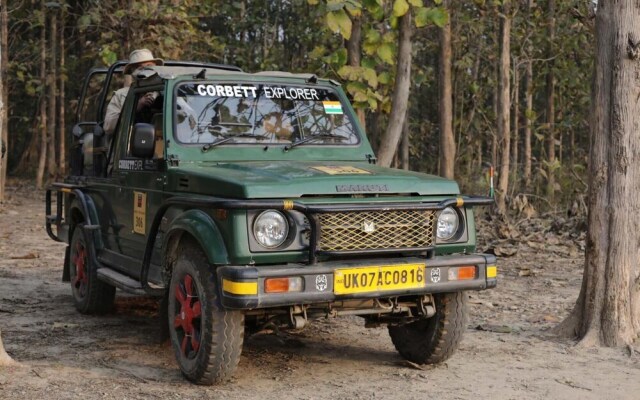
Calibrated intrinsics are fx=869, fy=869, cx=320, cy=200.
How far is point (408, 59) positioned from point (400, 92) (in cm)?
41

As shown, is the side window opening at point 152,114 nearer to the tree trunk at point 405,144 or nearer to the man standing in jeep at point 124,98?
the man standing in jeep at point 124,98

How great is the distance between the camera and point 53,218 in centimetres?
852

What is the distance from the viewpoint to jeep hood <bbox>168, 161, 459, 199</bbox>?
499 cm

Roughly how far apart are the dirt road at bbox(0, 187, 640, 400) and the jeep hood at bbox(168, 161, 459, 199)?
120cm

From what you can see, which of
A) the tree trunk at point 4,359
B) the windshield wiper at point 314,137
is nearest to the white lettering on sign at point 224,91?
the windshield wiper at point 314,137

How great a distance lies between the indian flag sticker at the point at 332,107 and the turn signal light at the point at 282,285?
6.70 feet

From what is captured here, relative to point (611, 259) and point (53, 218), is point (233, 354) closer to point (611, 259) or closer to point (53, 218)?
point (611, 259)

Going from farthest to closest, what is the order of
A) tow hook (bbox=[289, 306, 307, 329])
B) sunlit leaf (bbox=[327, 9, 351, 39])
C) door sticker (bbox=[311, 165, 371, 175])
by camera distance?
sunlit leaf (bbox=[327, 9, 351, 39]) → door sticker (bbox=[311, 165, 371, 175]) → tow hook (bbox=[289, 306, 307, 329])

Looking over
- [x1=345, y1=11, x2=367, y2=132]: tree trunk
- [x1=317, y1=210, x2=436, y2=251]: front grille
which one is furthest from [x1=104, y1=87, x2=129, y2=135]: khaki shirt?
[x1=345, y1=11, x2=367, y2=132]: tree trunk

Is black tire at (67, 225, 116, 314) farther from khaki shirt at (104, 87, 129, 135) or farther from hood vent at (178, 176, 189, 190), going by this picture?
hood vent at (178, 176, 189, 190)

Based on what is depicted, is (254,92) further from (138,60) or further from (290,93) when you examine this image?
(138,60)

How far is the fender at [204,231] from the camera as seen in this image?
4.91 m

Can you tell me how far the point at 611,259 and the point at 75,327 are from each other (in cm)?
424

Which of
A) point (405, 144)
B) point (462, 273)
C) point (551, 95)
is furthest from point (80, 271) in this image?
point (551, 95)
